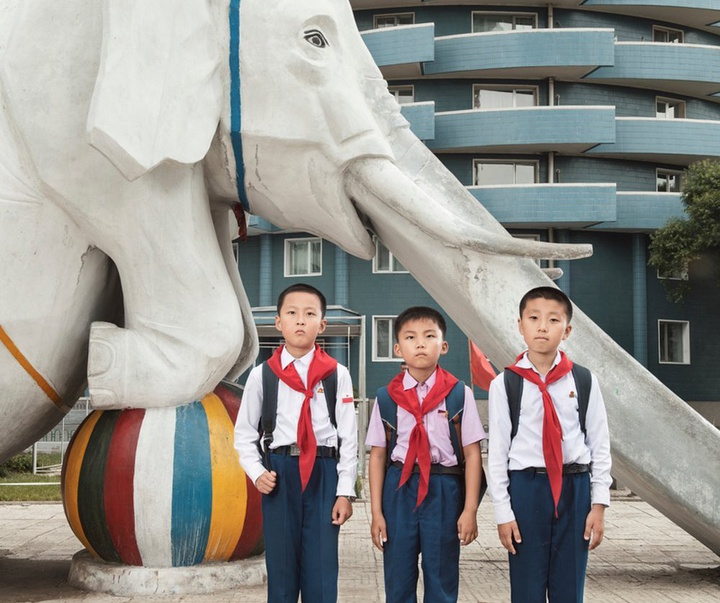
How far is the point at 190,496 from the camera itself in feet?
15.4

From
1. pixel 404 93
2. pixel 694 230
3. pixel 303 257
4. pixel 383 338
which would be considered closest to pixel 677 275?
pixel 694 230

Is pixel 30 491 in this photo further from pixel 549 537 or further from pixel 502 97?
pixel 502 97

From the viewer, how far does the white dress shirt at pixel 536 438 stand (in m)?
3.44

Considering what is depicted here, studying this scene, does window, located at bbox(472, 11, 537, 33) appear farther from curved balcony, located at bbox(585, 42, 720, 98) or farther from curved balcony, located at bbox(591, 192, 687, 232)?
curved balcony, located at bbox(591, 192, 687, 232)

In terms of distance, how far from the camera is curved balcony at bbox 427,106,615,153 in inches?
1011

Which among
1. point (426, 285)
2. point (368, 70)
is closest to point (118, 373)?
point (426, 285)

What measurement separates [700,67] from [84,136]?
2567 cm

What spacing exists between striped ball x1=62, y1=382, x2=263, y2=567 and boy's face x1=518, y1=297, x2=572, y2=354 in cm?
192

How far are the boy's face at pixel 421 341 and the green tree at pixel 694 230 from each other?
22962 millimetres

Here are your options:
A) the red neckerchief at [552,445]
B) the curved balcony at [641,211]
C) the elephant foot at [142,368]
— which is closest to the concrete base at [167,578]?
the elephant foot at [142,368]

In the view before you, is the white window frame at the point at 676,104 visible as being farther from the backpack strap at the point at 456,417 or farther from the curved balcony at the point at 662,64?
the backpack strap at the point at 456,417

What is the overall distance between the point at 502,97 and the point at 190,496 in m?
24.7

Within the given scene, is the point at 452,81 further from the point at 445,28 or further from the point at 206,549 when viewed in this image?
the point at 206,549

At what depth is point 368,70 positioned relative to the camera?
5.34 meters
